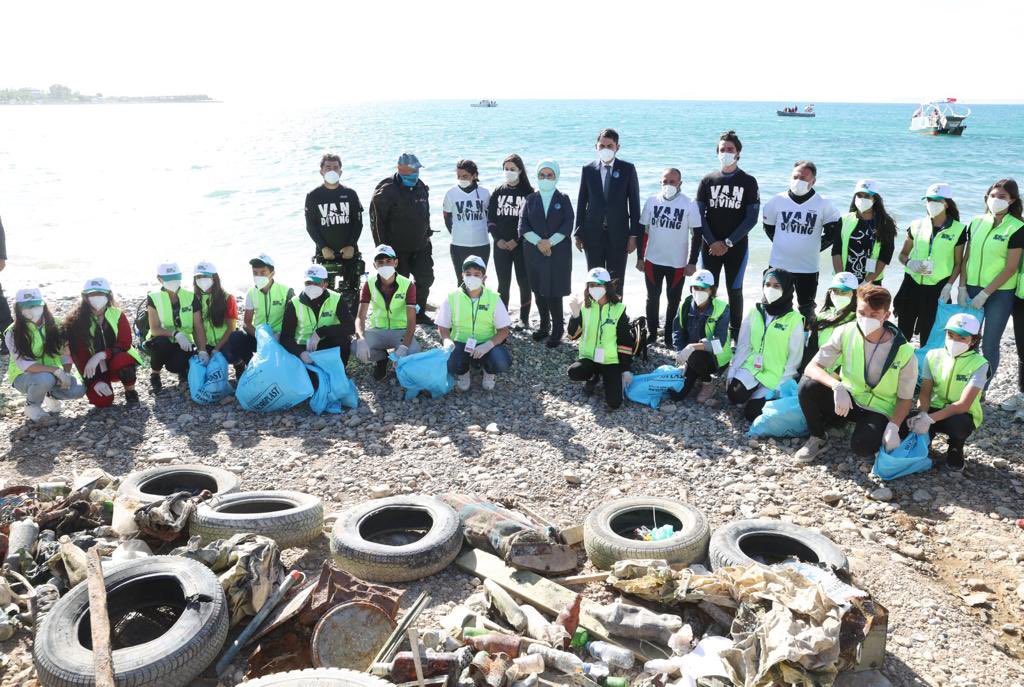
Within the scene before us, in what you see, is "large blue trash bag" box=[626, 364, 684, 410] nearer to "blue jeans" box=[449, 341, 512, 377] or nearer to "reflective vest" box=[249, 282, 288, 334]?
"blue jeans" box=[449, 341, 512, 377]

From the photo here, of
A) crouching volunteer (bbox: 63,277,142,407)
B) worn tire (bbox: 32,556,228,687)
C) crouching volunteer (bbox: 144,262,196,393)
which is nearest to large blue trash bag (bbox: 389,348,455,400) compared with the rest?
crouching volunteer (bbox: 144,262,196,393)

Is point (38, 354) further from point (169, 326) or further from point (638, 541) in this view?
point (638, 541)

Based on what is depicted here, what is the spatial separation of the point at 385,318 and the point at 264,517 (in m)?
3.73

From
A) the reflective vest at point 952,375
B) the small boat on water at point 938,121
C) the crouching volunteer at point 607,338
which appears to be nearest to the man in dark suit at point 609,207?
the crouching volunteer at point 607,338

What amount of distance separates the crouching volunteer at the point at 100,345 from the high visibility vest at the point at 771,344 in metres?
6.16

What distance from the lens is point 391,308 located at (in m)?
8.39

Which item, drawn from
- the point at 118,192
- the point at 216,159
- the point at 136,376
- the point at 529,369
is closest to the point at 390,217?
the point at 529,369

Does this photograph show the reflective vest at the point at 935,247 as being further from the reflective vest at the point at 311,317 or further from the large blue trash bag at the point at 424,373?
the reflective vest at the point at 311,317

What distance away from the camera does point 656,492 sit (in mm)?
6180

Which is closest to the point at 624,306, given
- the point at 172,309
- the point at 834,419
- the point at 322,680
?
the point at 834,419

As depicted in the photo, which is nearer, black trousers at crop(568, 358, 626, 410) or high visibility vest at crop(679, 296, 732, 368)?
black trousers at crop(568, 358, 626, 410)

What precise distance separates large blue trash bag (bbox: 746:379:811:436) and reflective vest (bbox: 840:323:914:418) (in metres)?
0.51

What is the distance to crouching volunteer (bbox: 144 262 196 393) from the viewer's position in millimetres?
7969

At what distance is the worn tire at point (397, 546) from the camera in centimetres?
479
